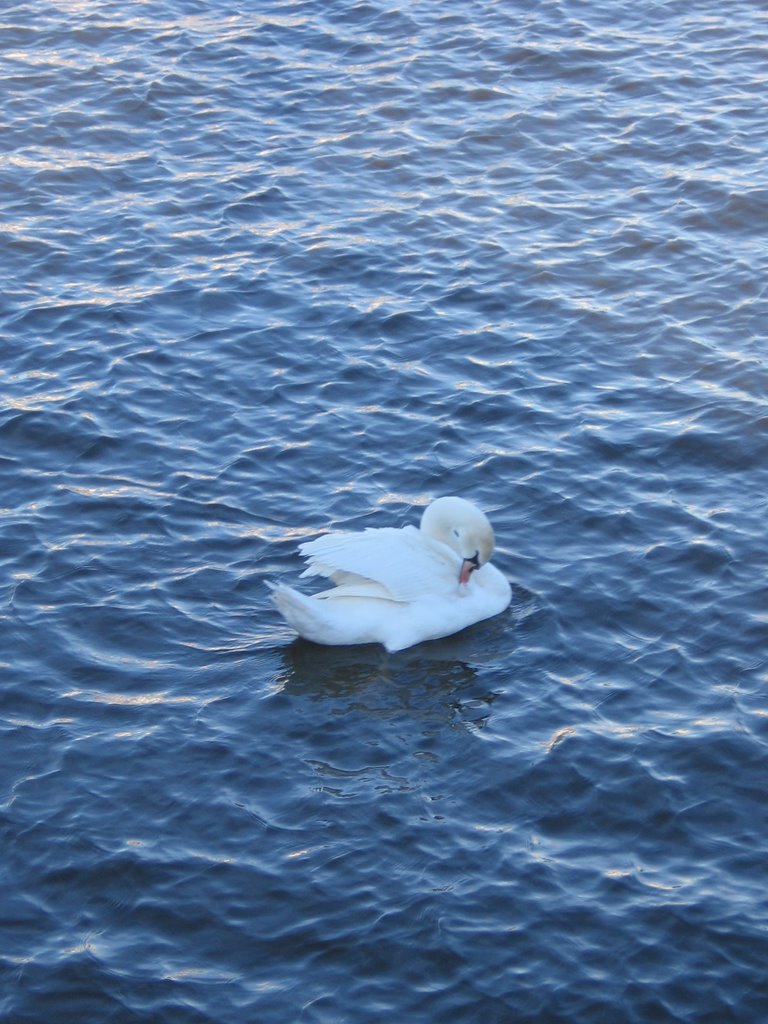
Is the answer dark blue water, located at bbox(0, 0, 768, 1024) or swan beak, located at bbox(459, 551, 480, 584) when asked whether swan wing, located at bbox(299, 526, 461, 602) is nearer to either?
swan beak, located at bbox(459, 551, 480, 584)

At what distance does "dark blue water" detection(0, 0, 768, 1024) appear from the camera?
28.5 feet

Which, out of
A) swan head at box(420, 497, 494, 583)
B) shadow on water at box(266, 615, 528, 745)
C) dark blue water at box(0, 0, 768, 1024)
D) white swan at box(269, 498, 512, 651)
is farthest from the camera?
swan head at box(420, 497, 494, 583)

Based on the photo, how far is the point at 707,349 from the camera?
14.3 metres

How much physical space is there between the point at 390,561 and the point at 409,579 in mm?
211

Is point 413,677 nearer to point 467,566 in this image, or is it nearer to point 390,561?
point 390,561

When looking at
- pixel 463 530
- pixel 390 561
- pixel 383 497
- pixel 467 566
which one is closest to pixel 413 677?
pixel 390 561

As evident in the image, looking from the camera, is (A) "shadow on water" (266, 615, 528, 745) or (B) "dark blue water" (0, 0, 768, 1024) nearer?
(B) "dark blue water" (0, 0, 768, 1024)

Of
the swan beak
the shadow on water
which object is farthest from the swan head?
the shadow on water

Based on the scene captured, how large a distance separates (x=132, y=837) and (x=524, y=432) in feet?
18.0

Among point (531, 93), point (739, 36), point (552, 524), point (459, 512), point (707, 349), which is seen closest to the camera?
point (459, 512)

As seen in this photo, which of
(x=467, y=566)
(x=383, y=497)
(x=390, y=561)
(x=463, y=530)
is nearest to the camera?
(x=390, y=561)

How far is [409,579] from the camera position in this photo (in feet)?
37.2

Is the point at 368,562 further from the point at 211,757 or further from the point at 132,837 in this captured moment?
the point at 132,837

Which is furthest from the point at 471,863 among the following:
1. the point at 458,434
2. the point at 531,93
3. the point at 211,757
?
the point at 531,93
